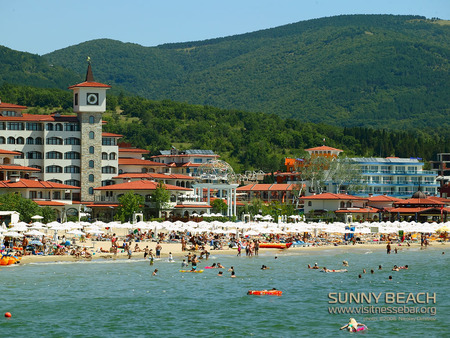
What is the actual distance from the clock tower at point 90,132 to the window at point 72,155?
2.71 feet

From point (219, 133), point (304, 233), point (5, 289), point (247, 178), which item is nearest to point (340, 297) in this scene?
point (5, 289)

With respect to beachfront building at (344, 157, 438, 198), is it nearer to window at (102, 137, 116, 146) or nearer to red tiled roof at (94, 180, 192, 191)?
window at (102, 137, 116, 146)

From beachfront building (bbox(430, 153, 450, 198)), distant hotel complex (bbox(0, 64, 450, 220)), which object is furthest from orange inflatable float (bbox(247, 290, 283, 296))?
beachfront building (bbox(430, 153, 450, 198))

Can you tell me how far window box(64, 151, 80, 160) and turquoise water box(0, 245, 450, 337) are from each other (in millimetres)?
48298

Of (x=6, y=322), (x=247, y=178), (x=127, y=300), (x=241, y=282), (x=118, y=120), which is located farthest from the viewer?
(x=118, y=120)

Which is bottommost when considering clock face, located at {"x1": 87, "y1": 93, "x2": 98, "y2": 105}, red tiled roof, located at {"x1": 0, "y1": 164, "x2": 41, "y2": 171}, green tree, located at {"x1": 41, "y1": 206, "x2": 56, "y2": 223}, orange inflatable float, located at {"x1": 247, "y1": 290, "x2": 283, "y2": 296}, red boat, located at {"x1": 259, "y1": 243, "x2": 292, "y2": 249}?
orange inflatable float, located at {"x1": 247, "y1": 290, "x2": 283, "y2": 296}

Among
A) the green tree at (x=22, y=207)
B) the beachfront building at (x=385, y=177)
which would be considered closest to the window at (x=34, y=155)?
the green tree at (x=22, y=207)

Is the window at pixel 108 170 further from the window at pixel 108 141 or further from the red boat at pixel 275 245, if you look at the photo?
the red boat at pixel 275 245

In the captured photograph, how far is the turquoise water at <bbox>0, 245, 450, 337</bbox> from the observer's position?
39500 mm

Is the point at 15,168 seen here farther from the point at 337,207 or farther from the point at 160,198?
the point at 337,207

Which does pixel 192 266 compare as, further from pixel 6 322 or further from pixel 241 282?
pixel 6 322

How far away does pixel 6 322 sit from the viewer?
40562 mm

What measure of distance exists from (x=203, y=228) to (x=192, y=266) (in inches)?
770

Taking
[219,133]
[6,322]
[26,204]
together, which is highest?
[219,133]
